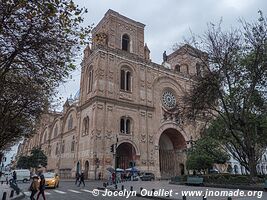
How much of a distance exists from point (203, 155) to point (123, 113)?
1257 centimetres

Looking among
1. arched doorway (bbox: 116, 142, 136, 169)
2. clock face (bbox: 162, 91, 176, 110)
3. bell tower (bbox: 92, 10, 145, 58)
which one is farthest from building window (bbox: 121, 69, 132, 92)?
arched doorway (bbox: 116, 142, 136, 169)

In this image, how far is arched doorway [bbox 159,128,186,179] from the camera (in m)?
38.6

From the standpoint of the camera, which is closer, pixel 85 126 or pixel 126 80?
pixel 85 126

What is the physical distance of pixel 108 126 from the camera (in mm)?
31672

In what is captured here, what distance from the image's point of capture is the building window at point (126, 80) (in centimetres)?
3616

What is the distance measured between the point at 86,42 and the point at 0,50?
115 inches

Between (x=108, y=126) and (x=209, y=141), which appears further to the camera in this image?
(x=108, y=126)

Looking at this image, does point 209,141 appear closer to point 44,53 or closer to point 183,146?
point 183,146

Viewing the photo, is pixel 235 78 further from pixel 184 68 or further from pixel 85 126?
pixel 184 68

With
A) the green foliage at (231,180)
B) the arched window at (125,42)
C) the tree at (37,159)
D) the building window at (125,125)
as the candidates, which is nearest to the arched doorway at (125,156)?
the building window at (125,125)

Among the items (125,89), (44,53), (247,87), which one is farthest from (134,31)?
(44,53)

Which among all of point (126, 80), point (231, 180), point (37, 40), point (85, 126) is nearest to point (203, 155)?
point (231, 180)

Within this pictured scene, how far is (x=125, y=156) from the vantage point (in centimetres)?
3441

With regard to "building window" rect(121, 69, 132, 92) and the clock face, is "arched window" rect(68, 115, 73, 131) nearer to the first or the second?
"building window" rect(121, 69, 132, 92)
